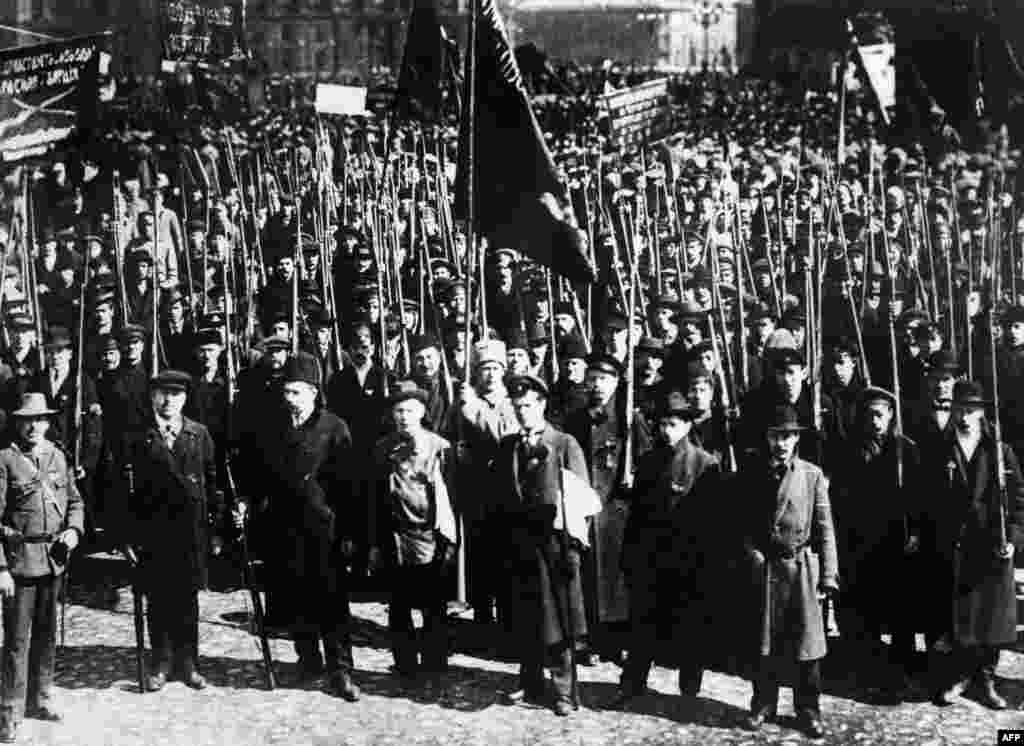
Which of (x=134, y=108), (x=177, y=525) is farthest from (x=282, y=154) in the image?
(x=177, y=525)

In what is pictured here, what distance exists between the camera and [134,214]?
50.8 ft

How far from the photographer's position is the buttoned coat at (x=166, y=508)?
7.10 metres

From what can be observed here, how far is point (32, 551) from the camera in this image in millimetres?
6348

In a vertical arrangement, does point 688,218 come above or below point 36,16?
below

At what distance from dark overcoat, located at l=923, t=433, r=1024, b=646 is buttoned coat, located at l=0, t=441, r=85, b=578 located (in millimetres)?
4655

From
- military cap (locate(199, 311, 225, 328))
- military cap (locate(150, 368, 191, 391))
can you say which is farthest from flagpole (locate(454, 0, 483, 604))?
military cap (locate(199, 311, 225, 328))

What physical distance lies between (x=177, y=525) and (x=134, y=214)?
917cm

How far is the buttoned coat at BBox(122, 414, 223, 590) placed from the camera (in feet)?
23.3

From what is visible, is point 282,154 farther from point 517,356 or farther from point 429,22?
point 517,356

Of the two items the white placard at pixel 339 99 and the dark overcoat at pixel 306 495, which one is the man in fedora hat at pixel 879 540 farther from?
the white placard at pixel 339 99

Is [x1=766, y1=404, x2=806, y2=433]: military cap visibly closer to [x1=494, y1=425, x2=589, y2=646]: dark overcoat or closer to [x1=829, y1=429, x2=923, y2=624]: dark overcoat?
[x1=829, y1=429, x2=923, y2=624]: dark overcoat

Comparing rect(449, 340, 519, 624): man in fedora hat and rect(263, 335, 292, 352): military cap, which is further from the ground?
rect(263, 335, 292, 352): military cap

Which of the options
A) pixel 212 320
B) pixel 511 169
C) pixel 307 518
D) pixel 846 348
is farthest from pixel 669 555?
pixel 212 320

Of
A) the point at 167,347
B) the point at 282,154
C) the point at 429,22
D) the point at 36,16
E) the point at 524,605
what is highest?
the point at 36,16
